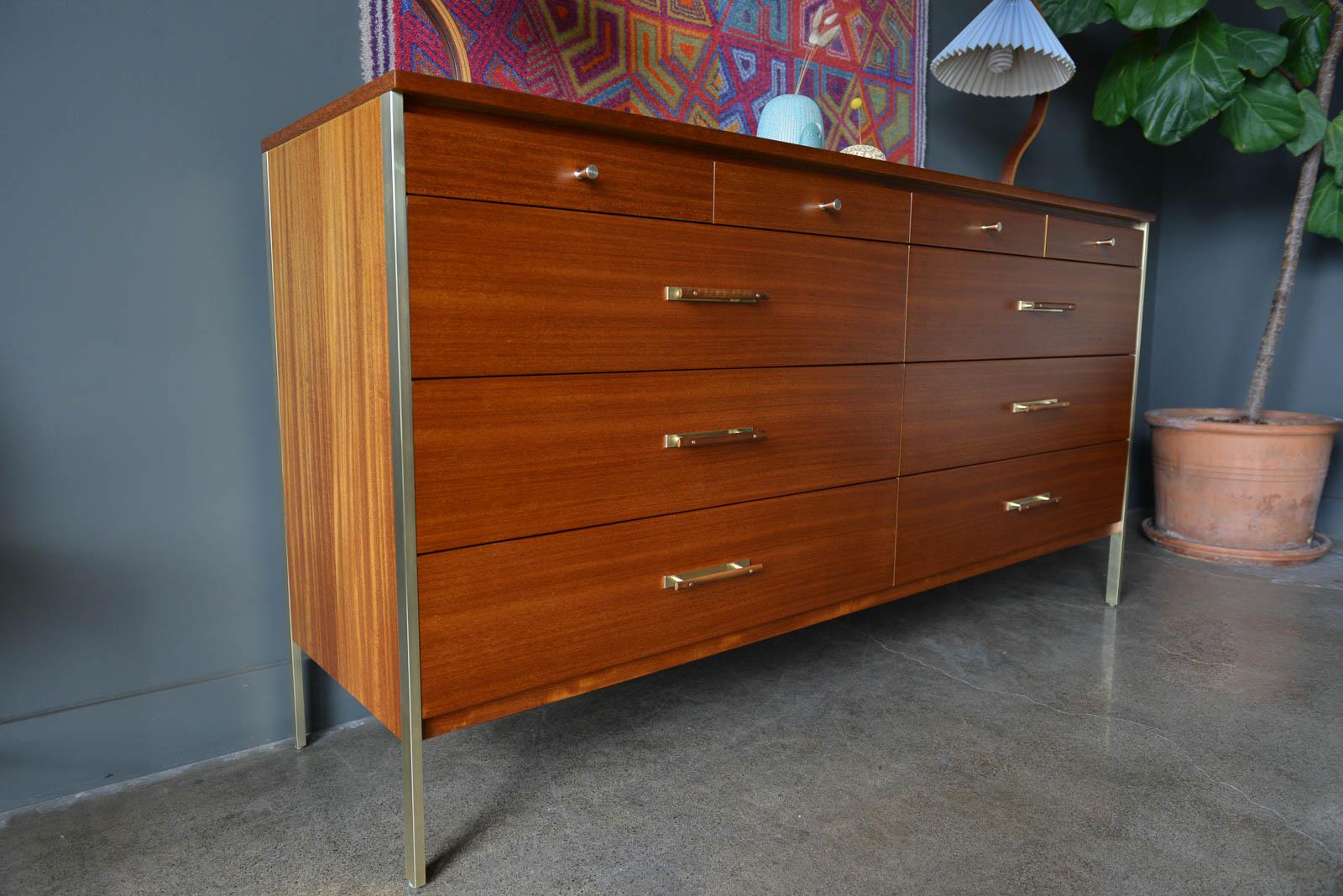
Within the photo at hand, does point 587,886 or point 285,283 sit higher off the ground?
point 285,283

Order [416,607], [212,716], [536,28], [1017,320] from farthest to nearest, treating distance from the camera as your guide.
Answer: [1017,320] < [536,28] < [212,716] < [416,607]

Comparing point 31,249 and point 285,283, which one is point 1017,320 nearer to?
point 285,283

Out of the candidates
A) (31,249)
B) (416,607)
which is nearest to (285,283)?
(31,249)

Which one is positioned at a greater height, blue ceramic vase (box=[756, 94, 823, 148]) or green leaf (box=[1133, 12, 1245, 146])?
green leaf (box=[1133, 12, 1245, 146])

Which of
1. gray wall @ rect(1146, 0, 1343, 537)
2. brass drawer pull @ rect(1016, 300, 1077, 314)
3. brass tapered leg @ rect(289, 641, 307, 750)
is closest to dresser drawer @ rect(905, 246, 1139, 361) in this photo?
brass drawer pull @ rect(1016, 300, 1077, 314)

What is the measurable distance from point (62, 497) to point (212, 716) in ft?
1.40

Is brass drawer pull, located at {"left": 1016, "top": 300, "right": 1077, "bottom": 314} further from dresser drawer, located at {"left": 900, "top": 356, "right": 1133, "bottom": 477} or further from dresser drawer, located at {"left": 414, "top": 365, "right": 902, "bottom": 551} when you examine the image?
dresser drawer, located at {"left": 414, "top": 365, "right": 902, "bottom": 551}

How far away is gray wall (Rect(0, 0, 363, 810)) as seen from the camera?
49.5 inches

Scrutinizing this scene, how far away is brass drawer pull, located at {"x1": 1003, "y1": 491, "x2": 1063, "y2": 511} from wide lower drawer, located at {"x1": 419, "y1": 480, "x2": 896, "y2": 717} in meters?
0.43

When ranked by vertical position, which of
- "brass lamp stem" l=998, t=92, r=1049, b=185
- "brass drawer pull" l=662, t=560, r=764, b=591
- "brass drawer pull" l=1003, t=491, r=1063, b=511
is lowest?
"brass drawer pull" l=662, t=560, r=764, b=591

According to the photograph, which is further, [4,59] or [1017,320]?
[1017,320]

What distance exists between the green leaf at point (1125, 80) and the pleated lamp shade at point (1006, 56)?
19.9 inches

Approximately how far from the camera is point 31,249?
1.25 metres

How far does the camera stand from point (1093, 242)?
1970mm
